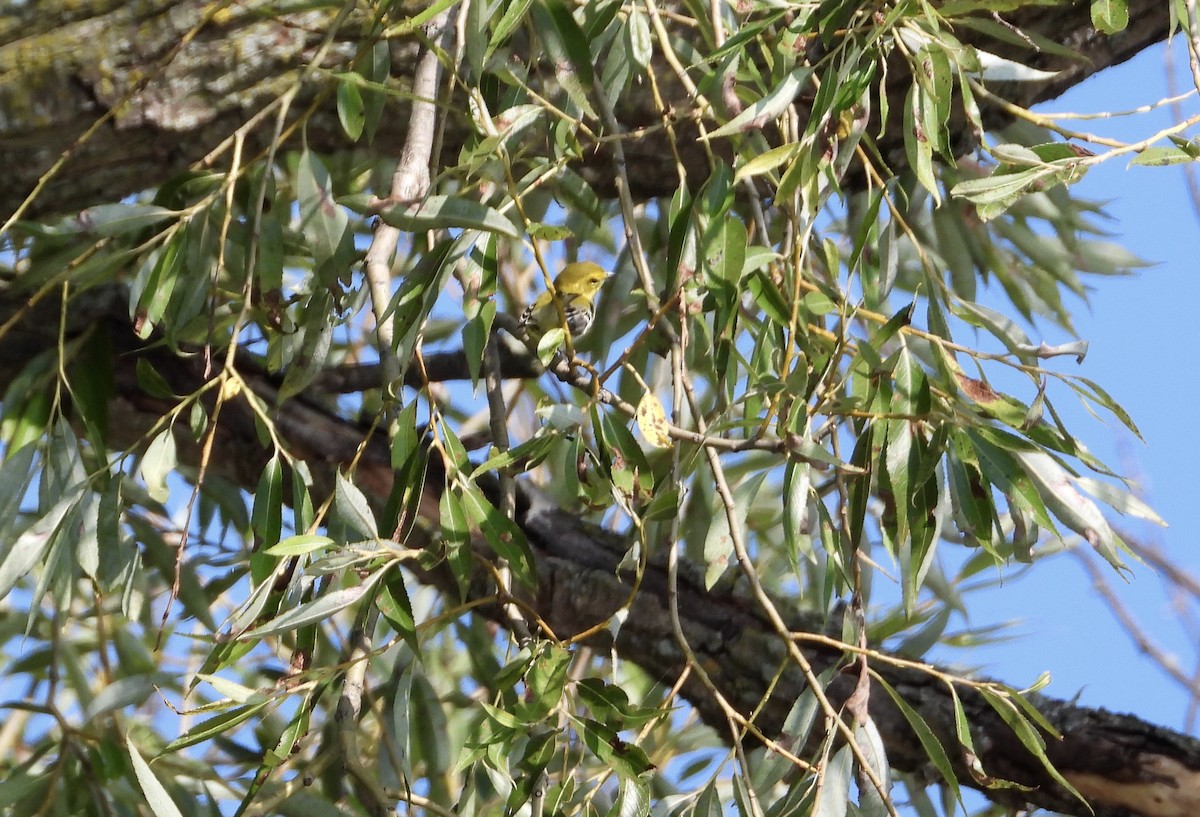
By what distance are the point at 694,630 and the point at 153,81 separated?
1.86 feet

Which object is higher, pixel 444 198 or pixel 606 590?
pixel 444 198

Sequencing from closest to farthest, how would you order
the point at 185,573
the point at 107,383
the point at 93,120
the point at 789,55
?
1. the point at 789,55
2. the point at 93,120
3. the point at 107,383
4. the point at 185,573

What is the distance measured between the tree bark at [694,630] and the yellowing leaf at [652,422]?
121 mm

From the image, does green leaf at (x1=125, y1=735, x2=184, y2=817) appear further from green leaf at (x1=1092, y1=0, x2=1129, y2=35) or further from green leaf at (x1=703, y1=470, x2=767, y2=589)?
green leaf at (x1=1092, y1=0, x2=1129, y2=35)

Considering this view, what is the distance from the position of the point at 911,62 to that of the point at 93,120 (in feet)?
1.99

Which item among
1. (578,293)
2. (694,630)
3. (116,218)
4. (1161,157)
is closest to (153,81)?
(116,218)

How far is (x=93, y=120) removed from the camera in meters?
0.88

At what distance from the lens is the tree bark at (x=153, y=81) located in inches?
34.5

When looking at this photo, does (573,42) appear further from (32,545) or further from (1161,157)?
(32,545)

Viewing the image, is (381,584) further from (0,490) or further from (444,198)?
(0,490)

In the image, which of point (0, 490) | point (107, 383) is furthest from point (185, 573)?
point (0, 490)

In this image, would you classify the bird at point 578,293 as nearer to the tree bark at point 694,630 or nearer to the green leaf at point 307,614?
the tree bark at point 694,630

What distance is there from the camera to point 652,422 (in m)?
0.57

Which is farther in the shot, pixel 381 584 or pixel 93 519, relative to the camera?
pixel 93 519
